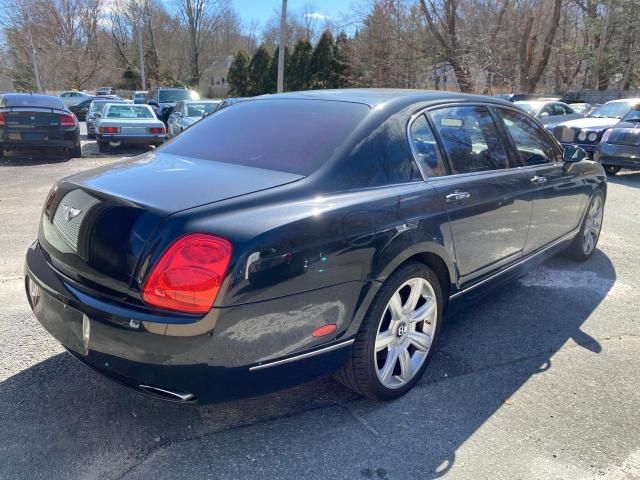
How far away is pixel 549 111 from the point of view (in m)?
14.5

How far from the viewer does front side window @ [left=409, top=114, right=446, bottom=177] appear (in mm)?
2834

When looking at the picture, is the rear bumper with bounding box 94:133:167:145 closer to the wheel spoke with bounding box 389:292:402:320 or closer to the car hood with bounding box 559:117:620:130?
the car hood with bounding box 559:117:620:130

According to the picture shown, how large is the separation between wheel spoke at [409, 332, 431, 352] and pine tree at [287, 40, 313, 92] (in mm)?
36164

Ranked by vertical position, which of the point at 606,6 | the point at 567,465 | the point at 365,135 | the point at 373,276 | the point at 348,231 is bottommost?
the point at 567,465

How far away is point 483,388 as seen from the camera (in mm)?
2867

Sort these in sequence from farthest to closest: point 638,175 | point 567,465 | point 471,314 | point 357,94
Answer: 1. point 638,175
2. point 471,314
3. point 357,94
4. point 567,465

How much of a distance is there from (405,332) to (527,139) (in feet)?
7.01

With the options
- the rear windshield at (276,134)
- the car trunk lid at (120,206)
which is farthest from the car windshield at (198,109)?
the car trunk lid at (120,206)

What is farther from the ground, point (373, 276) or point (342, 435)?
point (373, 276)

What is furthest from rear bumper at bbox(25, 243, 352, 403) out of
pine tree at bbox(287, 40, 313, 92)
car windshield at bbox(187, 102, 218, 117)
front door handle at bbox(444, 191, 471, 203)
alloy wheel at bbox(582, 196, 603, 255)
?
pine tree at bbox(287, 40, 313, 92)

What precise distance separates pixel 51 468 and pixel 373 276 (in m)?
1.63

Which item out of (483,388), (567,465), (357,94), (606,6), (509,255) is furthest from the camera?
(606,6)

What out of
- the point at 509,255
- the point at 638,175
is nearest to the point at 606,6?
the point at 638,175

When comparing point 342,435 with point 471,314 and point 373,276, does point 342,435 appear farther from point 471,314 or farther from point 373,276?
point 471,314
